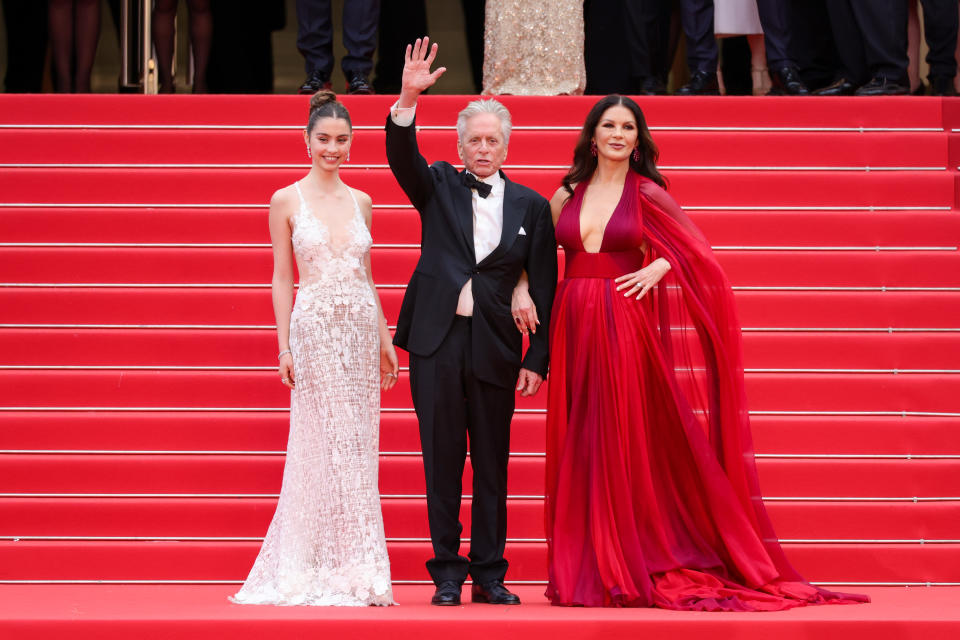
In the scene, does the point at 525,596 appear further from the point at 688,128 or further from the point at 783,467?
the point at 688,128

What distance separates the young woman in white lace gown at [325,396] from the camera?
4344mm

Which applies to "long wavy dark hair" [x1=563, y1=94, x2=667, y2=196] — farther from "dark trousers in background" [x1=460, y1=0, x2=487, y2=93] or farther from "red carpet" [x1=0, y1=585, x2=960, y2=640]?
"dark trousers in background" [x1=460, y1=0, x2=487, y2=93]

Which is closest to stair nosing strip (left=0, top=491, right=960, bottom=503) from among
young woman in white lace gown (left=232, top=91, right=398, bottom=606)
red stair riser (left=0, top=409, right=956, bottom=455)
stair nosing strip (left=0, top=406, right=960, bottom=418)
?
red stair riser (left=0, top=409, right=956, bottom=455)

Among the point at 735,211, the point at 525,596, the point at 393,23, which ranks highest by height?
the point at 393,23

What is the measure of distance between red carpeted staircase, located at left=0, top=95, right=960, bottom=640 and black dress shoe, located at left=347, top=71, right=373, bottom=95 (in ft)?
1.32

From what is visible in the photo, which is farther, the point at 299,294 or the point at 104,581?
the point at 104,581

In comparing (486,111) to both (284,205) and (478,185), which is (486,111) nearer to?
(478,185)

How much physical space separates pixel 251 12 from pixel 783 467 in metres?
6.29

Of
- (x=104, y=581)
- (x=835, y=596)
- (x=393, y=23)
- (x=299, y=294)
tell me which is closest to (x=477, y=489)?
(x=299, y=294)

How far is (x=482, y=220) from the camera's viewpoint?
4.48 m

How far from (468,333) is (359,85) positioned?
3212 millimetres

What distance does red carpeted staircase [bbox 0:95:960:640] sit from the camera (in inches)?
203

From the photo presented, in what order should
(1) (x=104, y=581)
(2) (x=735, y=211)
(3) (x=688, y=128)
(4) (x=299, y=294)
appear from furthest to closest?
(3) (x=688, y=128) < (2) (x=735, y=211) < (1) (x=104, y=581) < (4) (x=299, y=294)

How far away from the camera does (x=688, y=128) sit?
22.4 ft
